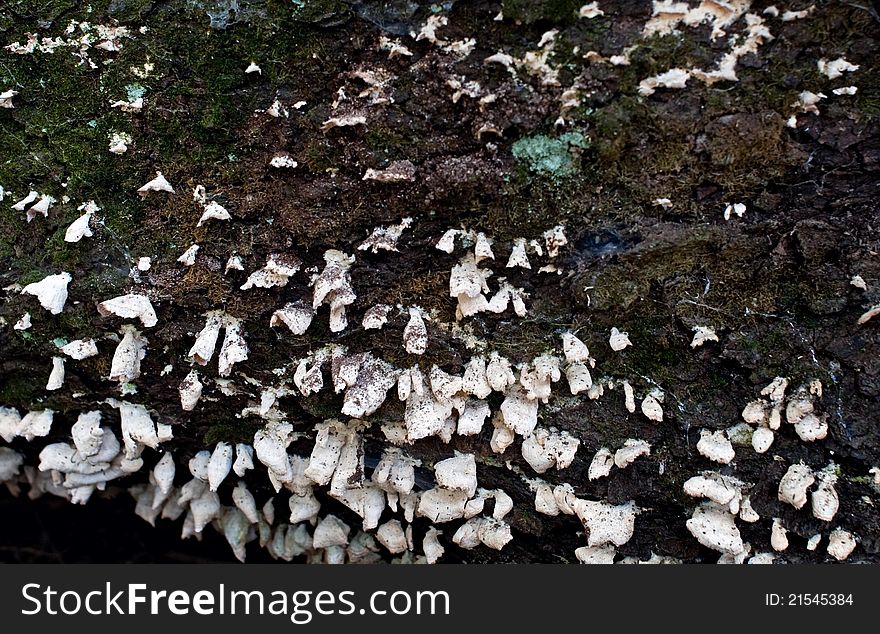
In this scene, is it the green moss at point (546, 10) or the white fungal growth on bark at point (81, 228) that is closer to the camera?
the green moss at point (546, 10)

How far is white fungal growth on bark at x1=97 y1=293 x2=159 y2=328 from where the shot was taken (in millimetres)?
2713

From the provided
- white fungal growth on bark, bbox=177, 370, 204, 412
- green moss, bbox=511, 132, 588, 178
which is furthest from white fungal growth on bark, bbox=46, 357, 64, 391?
green moss, bbox=511, 132, 588, 178

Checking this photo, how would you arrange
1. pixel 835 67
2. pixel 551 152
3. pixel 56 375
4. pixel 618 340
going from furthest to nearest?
pixel 56 375 → pixel 618 340 → pixel 551 152 → pixel 835 67

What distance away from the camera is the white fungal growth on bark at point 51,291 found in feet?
9.00

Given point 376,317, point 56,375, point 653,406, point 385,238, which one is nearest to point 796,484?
point 653,406

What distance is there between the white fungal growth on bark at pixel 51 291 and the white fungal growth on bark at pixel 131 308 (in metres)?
0.18

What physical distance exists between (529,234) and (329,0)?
3.74ft

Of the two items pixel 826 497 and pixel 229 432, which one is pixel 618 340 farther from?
pixel 229 432

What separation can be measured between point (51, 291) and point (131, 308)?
0.33m

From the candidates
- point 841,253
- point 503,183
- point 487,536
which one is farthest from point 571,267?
point 487,536

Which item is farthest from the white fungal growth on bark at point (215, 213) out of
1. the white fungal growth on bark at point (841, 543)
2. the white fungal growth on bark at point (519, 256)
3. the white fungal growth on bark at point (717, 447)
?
the white fungal growth on bark at point (841, 543)

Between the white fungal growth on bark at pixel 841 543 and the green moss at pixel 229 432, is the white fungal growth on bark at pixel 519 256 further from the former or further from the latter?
the white fungal growth on bark at pixel 841 543

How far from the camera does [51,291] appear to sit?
108 inches

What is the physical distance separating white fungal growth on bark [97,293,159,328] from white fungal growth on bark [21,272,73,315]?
0.18 m
